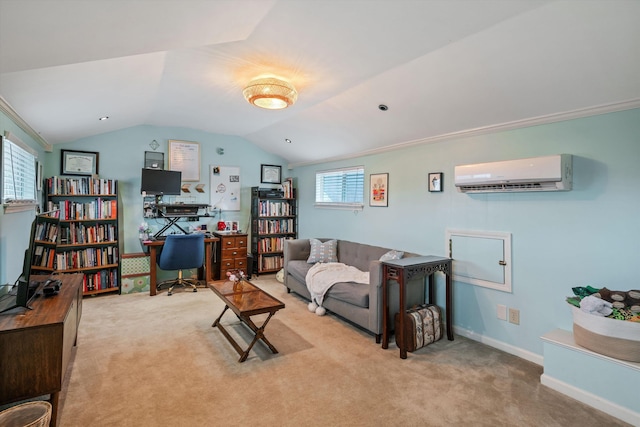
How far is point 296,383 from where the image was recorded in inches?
93.7

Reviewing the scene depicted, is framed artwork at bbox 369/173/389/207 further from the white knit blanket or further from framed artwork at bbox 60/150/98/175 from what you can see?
framed artwork at bbox 60/150/98/175

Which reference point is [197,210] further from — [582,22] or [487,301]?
[582,22]

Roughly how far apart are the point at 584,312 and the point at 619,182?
0.95m

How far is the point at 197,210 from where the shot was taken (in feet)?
17.1

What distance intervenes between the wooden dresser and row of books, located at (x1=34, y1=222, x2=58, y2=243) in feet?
8.89

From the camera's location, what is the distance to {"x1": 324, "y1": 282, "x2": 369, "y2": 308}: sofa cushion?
3.20m

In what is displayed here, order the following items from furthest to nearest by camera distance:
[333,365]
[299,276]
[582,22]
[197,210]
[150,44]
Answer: [197,210], [299,276], [333,365], [150,44], [582,22]

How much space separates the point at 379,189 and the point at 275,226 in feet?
7.86

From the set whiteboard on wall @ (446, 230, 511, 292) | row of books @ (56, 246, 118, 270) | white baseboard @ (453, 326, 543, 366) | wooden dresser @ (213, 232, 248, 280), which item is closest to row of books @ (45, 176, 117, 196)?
row of books @ (56, 246, 118, 270)

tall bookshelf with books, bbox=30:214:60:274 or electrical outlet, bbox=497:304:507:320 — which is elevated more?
tall bookshelf with books, bbox=30:214:60:274

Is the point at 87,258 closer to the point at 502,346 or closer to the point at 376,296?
the point at 376,296

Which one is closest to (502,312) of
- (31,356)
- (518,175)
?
(518,175)

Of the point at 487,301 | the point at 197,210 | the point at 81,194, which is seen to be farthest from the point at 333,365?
the point at 81,194

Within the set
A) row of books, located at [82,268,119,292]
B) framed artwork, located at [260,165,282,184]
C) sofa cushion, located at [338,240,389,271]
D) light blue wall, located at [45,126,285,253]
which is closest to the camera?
sofa cushion, located at [338,240,389,271]
